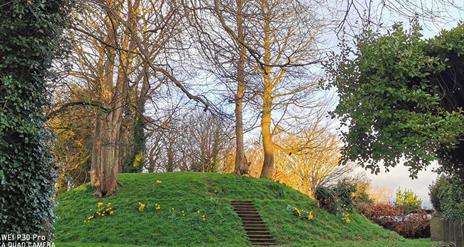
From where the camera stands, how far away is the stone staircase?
42.5 ft

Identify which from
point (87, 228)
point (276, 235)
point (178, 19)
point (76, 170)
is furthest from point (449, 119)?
point (76, 170)

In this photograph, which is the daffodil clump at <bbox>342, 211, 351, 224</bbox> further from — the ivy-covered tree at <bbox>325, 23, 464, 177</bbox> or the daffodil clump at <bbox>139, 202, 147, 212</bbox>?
the ivy-covered tree at <bbox>325, 23, 464, 177</bbox>

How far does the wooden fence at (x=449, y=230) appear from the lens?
10.6 m

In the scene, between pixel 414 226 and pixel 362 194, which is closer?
pixel 414 226

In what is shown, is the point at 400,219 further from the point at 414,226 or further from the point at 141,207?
the point at 141,207

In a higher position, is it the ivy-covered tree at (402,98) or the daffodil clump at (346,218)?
the ivy-covered tree at (402,98)

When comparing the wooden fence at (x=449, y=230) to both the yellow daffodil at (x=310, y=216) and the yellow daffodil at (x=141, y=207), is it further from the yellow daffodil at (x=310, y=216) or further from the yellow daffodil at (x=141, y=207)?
the yellow daffodil at (x=141, y=207)

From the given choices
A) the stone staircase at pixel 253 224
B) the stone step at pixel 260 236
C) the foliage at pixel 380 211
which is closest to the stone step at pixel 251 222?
the stone staircase at pixel 253 224

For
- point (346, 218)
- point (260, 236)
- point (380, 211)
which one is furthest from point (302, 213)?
point (380, 211)

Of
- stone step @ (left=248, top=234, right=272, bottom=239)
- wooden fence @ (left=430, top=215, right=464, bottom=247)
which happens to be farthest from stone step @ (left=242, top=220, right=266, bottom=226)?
wooden fence @ (left=430, top=215, right=464, bottom=247)

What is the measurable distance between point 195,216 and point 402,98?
8703 millimetres

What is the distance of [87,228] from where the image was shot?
13.2 metres

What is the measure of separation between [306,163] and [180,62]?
70.5 ft

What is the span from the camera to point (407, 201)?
74.8 ft
